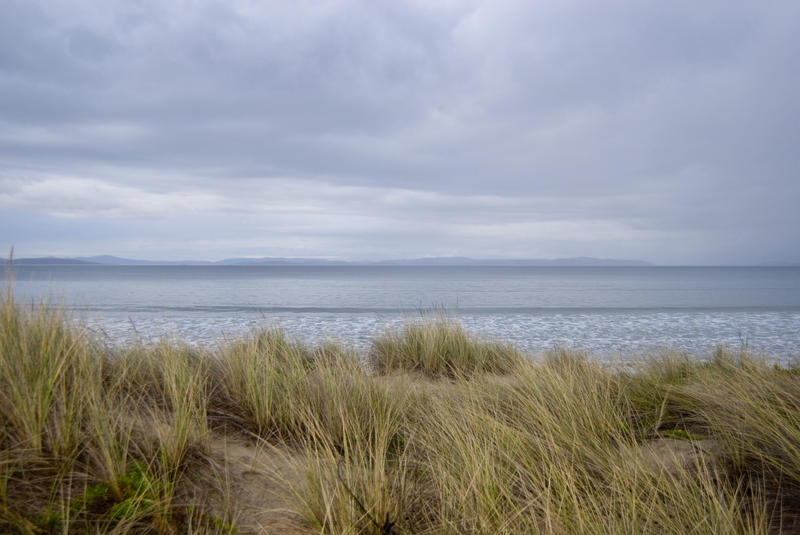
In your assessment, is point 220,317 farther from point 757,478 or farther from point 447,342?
point 757,478

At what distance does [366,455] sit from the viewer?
12.6 feet

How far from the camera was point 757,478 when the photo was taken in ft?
10.4

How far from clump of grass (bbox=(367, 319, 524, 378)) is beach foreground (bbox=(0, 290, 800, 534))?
8.69 feet

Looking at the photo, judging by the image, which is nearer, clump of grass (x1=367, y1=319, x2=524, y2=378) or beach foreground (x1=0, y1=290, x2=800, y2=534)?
beach foreground (x1=0, y1=290, x2=800, y2=534)

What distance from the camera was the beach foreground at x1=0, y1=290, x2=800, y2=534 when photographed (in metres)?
2.60

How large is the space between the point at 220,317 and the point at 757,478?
19.3 meters

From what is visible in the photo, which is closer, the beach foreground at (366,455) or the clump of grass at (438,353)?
the beach foreground at (366,455)

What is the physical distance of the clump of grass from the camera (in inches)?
317

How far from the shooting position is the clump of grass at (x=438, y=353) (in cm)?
806

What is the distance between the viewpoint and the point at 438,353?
8297 mm

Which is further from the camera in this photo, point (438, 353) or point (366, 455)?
point (438, 353)

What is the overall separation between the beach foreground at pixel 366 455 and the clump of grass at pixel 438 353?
265 centimetres

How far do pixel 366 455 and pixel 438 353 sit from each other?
458 cm

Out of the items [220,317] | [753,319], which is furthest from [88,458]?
[753,319]
